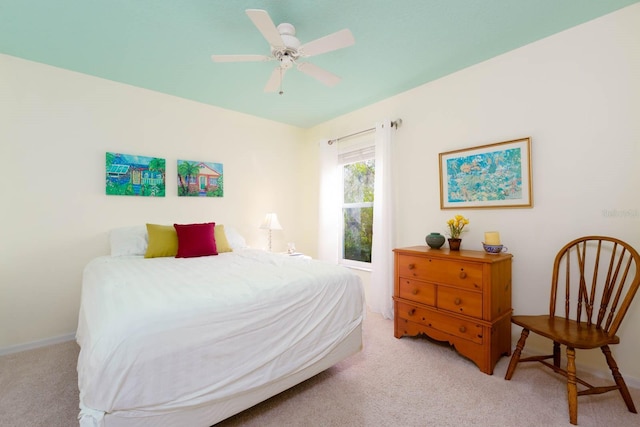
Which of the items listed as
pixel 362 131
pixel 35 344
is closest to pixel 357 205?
pixel 362 131

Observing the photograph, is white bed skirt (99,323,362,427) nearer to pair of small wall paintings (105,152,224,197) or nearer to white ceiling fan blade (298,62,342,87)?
white ceiling fan blade (298,62,342,87)

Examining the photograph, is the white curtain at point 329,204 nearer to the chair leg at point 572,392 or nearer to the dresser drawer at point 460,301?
the dresser drawer at point 460,301

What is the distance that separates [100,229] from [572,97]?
4.32 m

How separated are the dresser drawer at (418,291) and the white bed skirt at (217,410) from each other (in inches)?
34.8

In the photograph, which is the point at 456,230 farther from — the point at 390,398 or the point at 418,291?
the point at 390,398

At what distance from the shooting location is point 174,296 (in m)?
1.35

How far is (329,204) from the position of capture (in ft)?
12.6

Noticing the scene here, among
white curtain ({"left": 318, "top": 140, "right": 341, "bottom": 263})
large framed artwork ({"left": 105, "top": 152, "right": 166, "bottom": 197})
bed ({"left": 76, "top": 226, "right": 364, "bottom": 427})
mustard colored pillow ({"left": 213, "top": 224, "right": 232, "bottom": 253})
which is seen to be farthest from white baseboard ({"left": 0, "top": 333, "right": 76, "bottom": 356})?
white curtain ({"left": 318, "top": 140, "right": 341, "bottom": 263})

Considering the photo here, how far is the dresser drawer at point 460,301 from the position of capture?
2033 millimetres

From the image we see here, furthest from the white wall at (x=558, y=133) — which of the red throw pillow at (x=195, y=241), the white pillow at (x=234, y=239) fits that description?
the red throw pillow at (x=195, y=241)

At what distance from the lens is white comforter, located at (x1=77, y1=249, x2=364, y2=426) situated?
1.07 m

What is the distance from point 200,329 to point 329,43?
1.79 metres

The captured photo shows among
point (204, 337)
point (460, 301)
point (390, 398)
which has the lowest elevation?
point (390, 398)

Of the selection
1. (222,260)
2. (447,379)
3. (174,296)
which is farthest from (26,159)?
(447,379)
